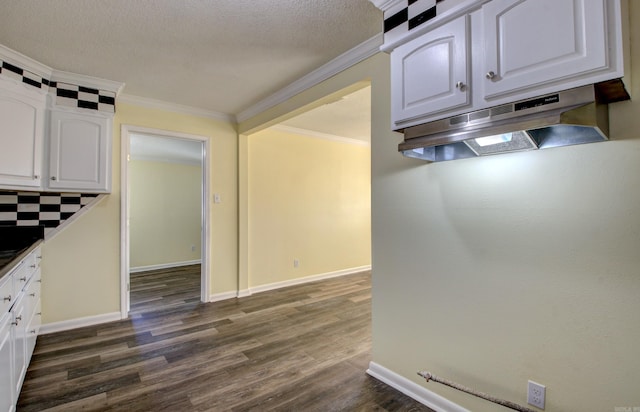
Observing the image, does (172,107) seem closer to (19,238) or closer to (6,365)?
(19,238)

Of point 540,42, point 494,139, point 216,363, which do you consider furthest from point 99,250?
point 540,42

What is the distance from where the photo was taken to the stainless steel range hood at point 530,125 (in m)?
1.11

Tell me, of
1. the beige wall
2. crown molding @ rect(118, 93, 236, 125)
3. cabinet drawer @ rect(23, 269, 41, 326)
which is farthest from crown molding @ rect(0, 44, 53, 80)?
the beige wall

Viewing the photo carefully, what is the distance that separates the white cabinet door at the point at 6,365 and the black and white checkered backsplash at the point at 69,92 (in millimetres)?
1880

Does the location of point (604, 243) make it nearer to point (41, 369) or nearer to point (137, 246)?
point (41, 369)

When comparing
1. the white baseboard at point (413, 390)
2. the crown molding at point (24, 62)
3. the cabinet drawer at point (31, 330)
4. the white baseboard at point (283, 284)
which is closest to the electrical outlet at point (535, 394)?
the white baseboard at point (413, 390)

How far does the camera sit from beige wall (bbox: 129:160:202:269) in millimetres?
6117

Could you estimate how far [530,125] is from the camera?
3.89 ft

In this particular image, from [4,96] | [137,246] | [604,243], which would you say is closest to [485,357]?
[604,243]

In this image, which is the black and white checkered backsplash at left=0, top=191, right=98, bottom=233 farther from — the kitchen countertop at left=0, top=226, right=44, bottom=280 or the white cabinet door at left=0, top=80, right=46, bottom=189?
the white cabinet door at left=0, top=80, right=46, bottom=189

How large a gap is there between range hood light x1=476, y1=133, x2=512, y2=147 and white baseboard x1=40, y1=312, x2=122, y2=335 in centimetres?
376

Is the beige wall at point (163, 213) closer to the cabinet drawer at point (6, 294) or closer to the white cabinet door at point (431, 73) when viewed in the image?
the cabinet drawer at point (6, 294)

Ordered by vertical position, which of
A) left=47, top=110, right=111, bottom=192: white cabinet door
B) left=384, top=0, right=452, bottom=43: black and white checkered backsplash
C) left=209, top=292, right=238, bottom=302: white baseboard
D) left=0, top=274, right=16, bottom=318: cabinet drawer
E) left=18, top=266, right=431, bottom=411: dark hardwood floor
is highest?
left=384, top=0, right=452, bottom=43: black and white checkered backsplash

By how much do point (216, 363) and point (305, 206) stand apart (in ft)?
9.43
